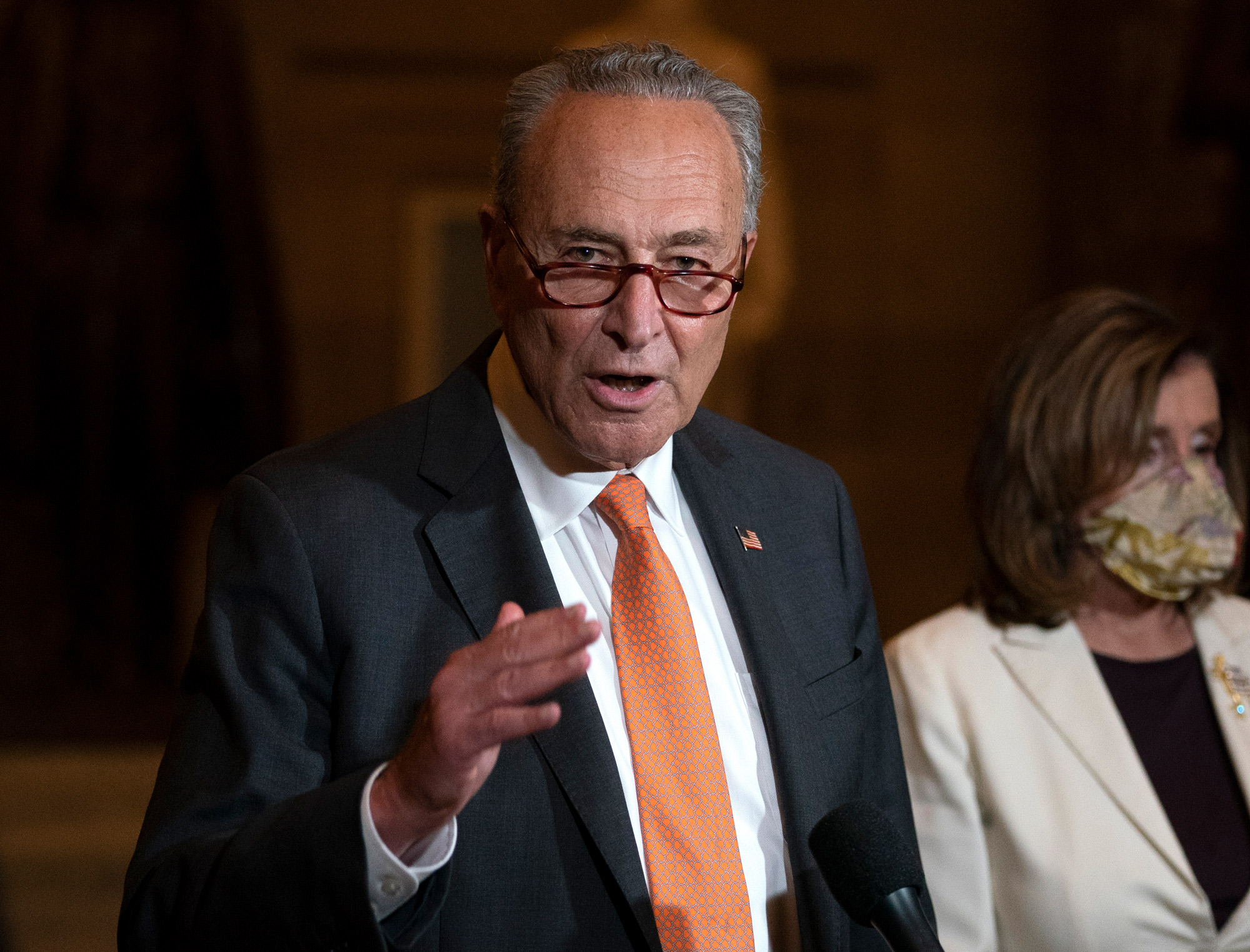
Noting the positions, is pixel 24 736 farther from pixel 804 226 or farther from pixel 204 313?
pixel 804 226

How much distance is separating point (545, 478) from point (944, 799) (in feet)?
3.69

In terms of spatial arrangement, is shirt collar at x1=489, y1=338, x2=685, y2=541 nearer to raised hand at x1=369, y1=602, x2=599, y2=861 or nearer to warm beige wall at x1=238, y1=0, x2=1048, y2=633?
raised hand at x1=369, y1=602, x2=599, y2=861

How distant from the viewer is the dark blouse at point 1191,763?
2.40m

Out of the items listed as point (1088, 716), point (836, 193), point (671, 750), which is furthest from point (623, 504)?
point (836, 193)

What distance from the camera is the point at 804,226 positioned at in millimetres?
7301

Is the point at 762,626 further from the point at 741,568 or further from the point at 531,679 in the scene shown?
the point at 531,679

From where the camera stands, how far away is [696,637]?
1.73 metres

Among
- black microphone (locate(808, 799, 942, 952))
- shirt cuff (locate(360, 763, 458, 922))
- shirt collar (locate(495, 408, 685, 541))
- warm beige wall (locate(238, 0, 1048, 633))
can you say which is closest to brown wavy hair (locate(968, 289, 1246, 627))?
shirt collar (locate(495, 408, 685, 541))

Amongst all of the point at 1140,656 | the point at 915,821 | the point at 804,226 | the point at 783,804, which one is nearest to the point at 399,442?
the point at 783,804

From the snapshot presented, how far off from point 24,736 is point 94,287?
2.00m

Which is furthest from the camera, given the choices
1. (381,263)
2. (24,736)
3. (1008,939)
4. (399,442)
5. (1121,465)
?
(381,263)

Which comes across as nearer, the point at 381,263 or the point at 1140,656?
the point at 1140,656

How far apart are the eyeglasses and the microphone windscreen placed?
62 centimetres

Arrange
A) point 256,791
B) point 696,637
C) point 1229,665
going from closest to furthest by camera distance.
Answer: point 256,791, point 696,637, point 1229,665
